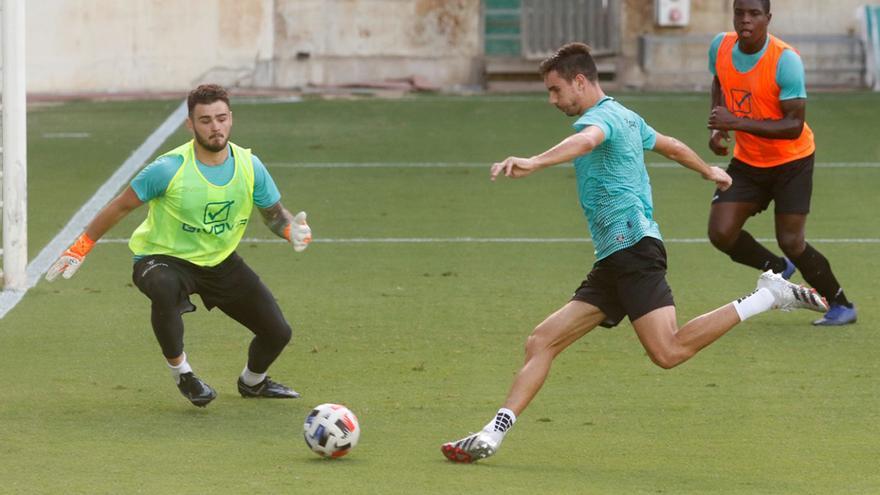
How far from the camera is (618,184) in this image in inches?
321

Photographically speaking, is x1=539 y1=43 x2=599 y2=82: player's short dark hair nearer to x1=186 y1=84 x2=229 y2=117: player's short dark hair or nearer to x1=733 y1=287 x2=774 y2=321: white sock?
x1=733 y1=287 x2=774 y2=321: white sock

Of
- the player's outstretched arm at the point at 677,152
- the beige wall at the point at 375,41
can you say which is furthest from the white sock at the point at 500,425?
the beige wall at the point at 375,41

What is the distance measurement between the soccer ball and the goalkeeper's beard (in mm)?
1647

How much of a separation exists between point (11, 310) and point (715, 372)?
4880mm

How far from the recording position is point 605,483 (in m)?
7.48

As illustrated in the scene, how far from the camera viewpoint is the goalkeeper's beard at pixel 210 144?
884 cm

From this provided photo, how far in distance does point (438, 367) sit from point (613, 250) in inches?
84.5

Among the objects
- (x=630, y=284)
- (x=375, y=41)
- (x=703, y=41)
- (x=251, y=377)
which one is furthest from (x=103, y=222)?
(x=703, y=41)

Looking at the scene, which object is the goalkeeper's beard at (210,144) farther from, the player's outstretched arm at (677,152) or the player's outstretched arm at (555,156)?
the player's outstretched arm at (677,152)

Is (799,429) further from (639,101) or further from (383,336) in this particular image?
(639,101)

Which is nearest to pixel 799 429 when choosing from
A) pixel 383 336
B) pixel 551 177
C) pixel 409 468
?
pixel 409 468

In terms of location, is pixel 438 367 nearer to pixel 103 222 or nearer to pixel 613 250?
pixel 613 250

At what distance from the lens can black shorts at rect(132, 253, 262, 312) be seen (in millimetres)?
9008

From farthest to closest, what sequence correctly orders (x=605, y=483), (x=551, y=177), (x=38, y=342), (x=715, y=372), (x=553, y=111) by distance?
→ (x=553, y=111)
(x=551, y=177)
(x=38, y=342)
(x=715, y=372)
(x=605, y=483)
